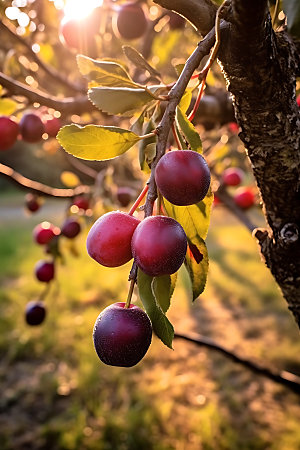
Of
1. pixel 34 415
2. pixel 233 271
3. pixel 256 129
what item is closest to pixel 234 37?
pixel 256 129

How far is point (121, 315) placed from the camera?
520 mm

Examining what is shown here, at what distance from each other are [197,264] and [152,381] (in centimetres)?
313

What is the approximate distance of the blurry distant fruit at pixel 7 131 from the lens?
130 cm

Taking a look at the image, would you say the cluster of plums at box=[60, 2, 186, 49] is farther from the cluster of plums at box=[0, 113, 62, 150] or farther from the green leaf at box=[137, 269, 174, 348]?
the green leaf at box=[137, 269, 174, 348]

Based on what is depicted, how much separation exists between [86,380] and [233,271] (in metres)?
3.32

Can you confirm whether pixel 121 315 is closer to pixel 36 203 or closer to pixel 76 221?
pixel 76 221

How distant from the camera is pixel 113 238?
1.71 ft

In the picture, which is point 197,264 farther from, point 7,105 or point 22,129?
point 22,129

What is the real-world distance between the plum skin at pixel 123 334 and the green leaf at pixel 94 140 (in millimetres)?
202

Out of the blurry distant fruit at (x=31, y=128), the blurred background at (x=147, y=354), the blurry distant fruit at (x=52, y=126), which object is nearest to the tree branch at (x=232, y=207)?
the blurred background at (x=147, y=354)

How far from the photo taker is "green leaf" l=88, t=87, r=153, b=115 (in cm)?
59

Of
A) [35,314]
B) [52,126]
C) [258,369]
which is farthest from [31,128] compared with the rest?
[258,369]

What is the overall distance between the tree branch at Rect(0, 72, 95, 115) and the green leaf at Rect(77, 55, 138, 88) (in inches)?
16.7

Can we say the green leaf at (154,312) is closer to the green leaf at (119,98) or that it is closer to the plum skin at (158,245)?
the plum skin at (158,245)
